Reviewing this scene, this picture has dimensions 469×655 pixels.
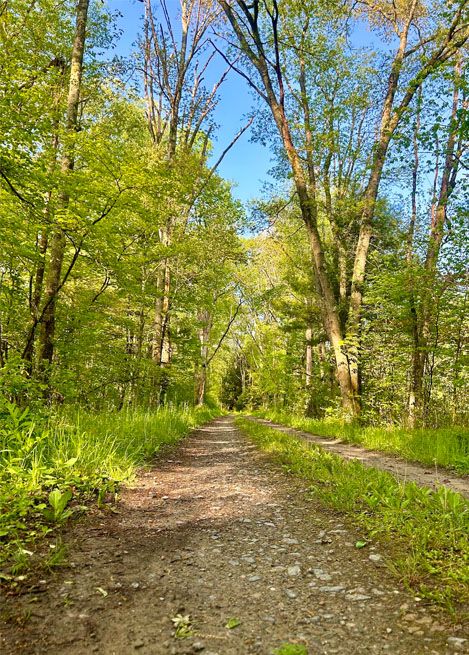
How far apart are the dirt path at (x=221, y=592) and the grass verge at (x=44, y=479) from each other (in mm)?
242

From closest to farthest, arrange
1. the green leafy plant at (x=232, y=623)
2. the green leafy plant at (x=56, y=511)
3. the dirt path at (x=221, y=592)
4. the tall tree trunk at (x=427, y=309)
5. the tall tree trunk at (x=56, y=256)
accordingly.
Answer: the dirt path at (x=221, y=592) → the green leafy plant at (x=232, y=623) → the green leafy plant at (x=56, y=511) → the tall tree trunk at (x=56, y=256) → the tall tree trunk at (x=427, y=309)

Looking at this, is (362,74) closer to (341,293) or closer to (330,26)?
(330,26)

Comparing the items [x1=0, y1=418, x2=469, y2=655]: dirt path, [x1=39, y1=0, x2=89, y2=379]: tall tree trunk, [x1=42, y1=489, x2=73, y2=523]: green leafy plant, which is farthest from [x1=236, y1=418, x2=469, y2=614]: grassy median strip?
[x1=39, y1=0, x2=89, y2=379]: tall tree trunk

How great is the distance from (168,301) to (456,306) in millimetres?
10156

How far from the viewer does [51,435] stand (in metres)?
4.56

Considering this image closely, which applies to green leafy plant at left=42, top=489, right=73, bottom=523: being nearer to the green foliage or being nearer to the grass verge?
the grass verge

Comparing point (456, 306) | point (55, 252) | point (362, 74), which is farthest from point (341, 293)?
point (55, 252)

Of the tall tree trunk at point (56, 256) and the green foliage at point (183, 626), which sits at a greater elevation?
the tall tree trunk at point (56, 256)

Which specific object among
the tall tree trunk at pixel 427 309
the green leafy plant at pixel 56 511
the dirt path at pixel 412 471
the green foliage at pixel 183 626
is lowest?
the dirt path at pixel 412 471

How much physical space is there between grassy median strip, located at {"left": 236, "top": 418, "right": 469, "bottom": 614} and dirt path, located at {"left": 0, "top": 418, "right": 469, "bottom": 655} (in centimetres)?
15

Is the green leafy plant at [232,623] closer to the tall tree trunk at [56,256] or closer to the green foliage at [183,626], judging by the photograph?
the green foliage at [183,626]

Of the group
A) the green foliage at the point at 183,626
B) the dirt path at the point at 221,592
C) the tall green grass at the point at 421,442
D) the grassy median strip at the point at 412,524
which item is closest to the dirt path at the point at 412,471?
the tall green grass at the point at 421,442

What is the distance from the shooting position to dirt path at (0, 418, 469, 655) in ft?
5.40

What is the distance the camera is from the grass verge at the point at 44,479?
2.41 meters
